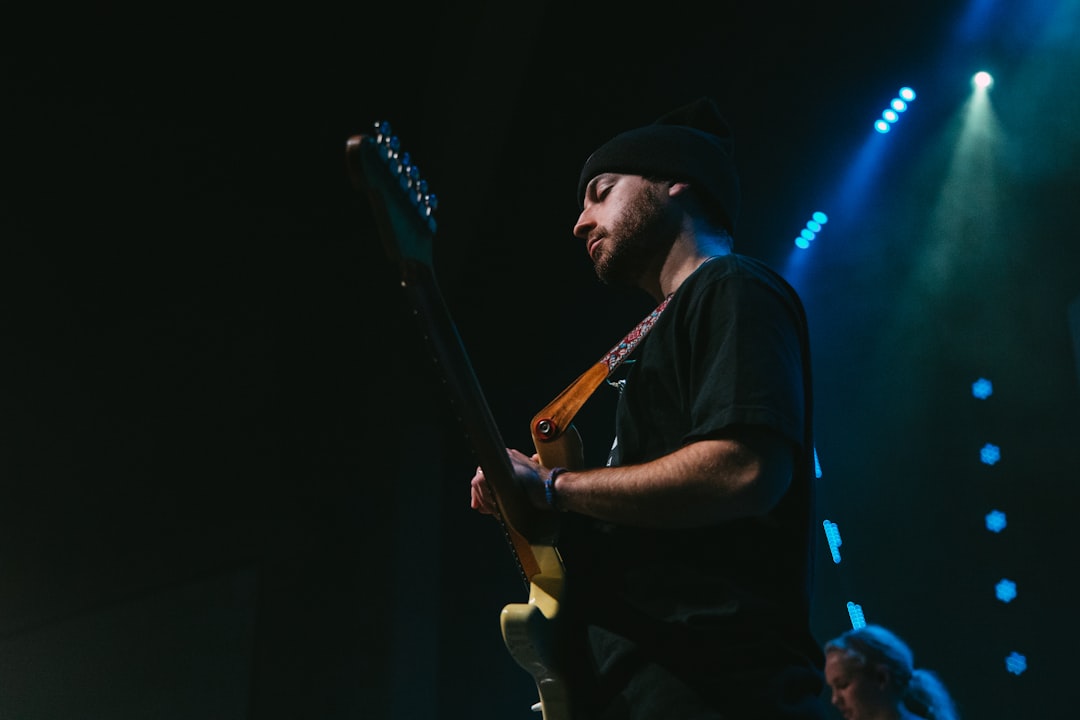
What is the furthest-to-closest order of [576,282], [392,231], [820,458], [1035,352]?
[576,282] → [820,458] → [1035,352] → [392,231]

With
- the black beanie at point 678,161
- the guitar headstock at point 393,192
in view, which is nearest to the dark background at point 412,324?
the black beanie at point 678,161

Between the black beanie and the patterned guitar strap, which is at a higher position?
the black beanie

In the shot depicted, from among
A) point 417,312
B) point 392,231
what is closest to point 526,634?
point 417,312

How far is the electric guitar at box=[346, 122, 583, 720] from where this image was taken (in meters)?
1.29

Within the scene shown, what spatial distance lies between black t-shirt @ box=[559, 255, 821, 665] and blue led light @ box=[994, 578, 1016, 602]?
9.16 ft

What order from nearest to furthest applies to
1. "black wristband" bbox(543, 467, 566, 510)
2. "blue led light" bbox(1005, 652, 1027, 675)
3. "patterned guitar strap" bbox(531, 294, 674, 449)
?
"black wristband" bbox(543, 467, 566, 510) < "patterned guitar strap" bbox(531, 294, 674, 449) < "blue led light" bbox(1005, 652, 1027, 675)

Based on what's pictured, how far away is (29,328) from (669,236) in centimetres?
403

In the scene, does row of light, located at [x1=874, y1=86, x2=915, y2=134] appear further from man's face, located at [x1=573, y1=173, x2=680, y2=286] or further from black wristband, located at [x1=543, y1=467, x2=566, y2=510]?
black wristband, located at [x1=543, y1=467, x2=566, y2=510]

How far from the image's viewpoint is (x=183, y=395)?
4656 mm

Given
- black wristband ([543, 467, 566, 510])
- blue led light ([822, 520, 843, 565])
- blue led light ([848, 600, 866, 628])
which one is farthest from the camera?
blue led light ([822, 520, 843, 565])

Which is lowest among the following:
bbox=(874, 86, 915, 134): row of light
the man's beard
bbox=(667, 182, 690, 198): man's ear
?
the man's beard

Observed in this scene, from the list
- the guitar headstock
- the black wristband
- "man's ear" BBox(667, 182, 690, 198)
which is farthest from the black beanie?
the black wristband

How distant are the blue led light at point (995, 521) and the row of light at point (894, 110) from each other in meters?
1.72

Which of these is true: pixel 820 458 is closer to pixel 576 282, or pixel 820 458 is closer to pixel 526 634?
pixel 576 282
